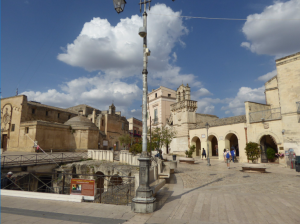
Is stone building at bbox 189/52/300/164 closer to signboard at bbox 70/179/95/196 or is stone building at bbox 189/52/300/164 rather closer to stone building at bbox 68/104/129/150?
signboard at bbox 70/179/95/196

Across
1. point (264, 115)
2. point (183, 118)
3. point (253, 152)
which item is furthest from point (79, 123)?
point (264, 115)

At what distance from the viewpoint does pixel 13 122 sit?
107 ft

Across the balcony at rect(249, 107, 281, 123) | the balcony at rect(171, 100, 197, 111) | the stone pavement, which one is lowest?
the stone pavement

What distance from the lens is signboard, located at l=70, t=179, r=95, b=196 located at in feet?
23.6

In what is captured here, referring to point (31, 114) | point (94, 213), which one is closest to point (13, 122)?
point (31, 114)

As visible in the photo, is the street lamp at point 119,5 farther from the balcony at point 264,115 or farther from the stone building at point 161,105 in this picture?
the stone building at point 161,105

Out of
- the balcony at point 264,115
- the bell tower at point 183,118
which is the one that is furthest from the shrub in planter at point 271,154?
the bell tower at point 183,118

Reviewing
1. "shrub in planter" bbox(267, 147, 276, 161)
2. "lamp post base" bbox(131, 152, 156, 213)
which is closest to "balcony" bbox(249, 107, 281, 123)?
"shrub in planter" bbox(267, 147, 276, 161)

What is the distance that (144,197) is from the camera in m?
5.73

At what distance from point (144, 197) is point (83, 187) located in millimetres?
2848

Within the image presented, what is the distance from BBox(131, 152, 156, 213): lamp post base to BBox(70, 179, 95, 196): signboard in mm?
2201

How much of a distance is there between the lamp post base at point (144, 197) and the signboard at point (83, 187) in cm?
220

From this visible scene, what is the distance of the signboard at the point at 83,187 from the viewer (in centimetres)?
719

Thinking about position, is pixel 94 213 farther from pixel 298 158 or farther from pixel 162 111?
pixel 162 111
